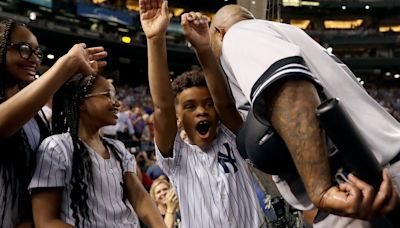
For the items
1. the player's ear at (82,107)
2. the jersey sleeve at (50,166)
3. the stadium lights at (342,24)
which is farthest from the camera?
the stadium lights at (342,24)

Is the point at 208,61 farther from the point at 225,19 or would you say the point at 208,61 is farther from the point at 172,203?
the point at 172,203

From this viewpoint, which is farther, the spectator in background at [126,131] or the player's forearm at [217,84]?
the spectator in background at [126,131]

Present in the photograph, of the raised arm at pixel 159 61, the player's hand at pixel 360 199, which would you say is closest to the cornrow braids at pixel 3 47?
the raised arm at pixel 159 61

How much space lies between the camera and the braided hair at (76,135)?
87.0 inches

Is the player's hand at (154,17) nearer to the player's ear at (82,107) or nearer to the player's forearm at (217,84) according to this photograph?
the player's forearm at (217,84)

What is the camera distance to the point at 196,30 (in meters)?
2.17

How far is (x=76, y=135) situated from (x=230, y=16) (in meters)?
0.98

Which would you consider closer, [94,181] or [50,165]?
[50,165]

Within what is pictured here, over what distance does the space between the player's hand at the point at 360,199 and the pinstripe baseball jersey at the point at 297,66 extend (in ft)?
0.71

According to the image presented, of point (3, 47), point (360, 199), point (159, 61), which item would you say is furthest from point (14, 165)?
point (360, 199)

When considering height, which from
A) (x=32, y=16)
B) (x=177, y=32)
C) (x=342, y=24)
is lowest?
(x=32, y=16)

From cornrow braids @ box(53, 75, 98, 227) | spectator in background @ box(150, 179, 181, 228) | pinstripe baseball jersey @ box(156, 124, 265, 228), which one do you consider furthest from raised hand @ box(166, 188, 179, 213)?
pinstripe baseball jersey @ box(156, 124, 265, 228)

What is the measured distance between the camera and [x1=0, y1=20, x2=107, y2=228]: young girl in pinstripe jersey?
1872 mm

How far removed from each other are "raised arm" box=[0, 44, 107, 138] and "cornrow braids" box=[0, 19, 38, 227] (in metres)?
0.17
